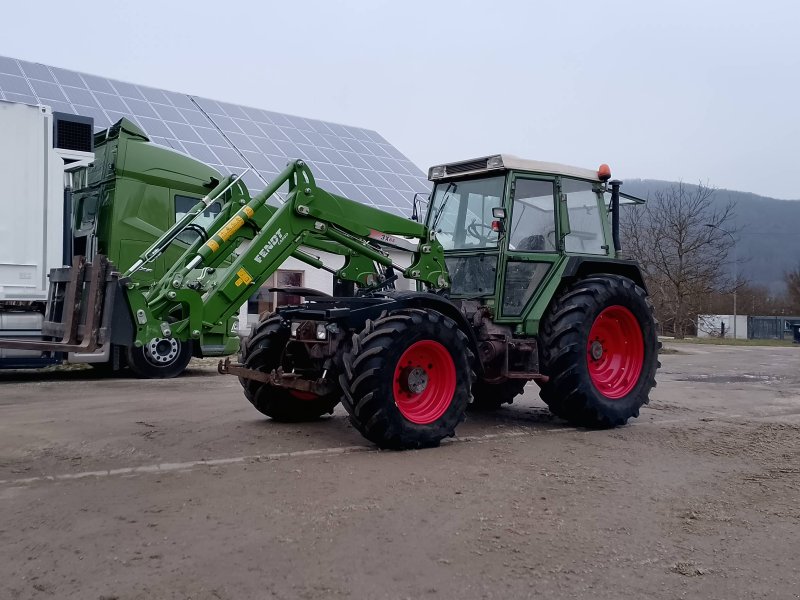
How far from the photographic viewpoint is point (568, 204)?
7.96 meters

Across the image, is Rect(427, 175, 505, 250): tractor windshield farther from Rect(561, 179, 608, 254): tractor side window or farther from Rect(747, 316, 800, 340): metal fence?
Rect(747, 316, 800, 340): metal fence

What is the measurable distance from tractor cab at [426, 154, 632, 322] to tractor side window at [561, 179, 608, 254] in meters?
0.01

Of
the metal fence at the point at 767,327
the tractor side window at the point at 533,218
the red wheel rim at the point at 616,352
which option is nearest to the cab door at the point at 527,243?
the tractor side window at the point at 533,218

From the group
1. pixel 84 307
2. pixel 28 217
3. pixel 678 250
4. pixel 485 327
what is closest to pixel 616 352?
pixel 485 327

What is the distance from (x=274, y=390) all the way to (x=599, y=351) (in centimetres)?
333

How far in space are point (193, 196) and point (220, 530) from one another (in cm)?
910

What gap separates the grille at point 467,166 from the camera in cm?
775

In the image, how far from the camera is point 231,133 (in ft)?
72.1

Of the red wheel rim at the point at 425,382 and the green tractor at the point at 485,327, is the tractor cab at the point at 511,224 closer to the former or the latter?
the green tractor at the point at 485,327

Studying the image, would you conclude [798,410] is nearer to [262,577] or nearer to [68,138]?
[262,577]

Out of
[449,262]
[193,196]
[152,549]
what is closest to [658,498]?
[152,549]

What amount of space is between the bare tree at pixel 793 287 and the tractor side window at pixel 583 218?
51.9m

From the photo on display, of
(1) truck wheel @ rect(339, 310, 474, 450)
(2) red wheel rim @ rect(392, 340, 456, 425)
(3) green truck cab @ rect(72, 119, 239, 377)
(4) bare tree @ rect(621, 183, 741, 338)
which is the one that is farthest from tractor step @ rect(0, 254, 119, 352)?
(4) bare tree @ rect(621, 183, 741, 338)

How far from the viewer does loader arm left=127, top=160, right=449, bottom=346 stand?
241 inches
